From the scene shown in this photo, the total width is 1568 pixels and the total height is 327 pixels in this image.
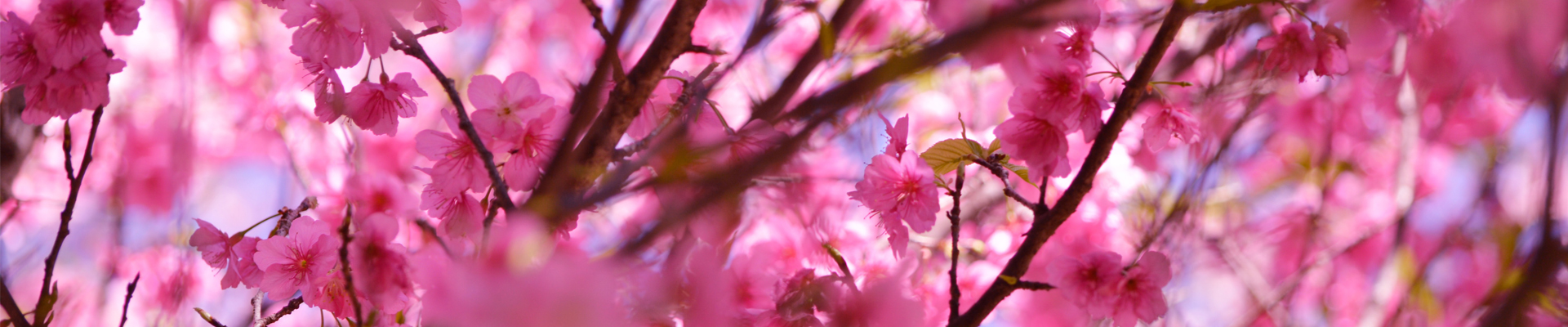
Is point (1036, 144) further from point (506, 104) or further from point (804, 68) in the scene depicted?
point (506, 104)

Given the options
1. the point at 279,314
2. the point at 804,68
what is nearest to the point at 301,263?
the point at 279,314

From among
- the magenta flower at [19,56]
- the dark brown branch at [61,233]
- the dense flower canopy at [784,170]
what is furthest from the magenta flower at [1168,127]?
the magenta flower at [19,56]

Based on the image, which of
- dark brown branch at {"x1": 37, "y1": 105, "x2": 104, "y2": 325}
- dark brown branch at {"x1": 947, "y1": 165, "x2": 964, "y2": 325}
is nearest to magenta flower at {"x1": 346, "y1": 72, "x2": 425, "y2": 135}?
dark brown branch at {"x1": 37, "y1": 105, "x2": 104, "y2": 325}

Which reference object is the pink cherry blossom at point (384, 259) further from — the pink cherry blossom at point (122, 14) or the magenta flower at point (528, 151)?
the pink cherry blossom at point (122, 14)

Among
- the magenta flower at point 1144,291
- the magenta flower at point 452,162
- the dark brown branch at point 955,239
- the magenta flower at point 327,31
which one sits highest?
the magenta flower at point 327,31

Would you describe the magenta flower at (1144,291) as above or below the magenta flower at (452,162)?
below

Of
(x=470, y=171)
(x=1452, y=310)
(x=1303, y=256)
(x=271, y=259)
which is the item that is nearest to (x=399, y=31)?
(x=470, y=171)

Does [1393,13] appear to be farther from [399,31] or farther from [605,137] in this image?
[399,31]
